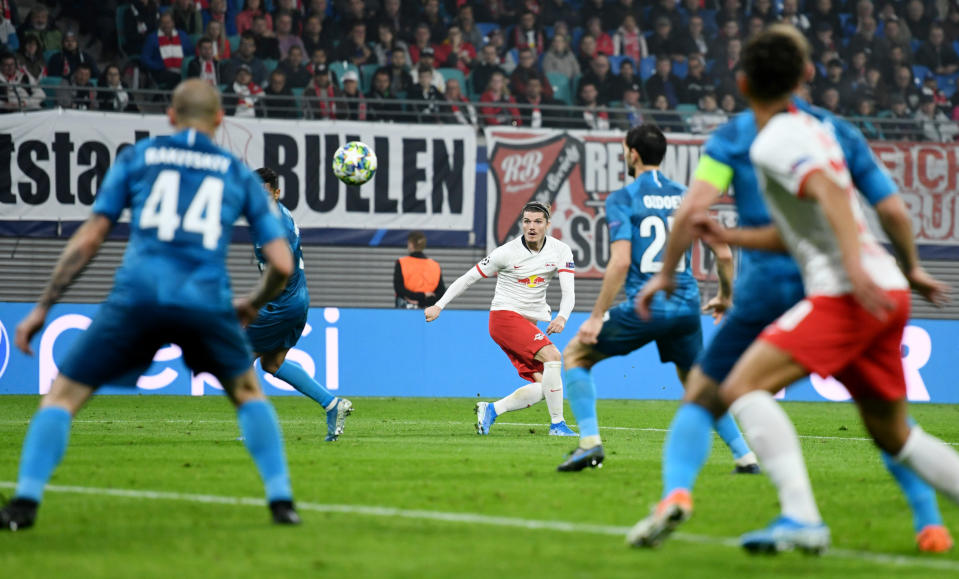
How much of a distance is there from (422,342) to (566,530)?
42.3 feet

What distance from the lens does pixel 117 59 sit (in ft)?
71.2

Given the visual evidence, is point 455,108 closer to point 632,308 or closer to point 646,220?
point 646,220

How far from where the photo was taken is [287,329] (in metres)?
11.5

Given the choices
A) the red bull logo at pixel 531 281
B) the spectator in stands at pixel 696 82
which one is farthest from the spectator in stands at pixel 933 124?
the red bull logo at pixel 531 281

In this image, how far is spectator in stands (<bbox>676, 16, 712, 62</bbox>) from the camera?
25422 millimetres

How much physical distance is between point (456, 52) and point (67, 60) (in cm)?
673

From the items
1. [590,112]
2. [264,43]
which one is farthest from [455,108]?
[264,43]

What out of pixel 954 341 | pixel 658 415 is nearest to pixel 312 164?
pixel 658 415

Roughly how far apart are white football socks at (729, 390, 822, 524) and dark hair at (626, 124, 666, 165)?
3.94 meters

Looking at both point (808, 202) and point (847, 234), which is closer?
point (847, 234)

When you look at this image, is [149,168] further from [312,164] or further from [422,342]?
[312,164]

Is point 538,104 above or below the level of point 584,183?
above

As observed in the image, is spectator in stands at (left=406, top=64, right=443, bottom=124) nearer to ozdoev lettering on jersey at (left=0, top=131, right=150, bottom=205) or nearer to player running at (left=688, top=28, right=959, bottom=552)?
ozdoev lettering on jersey at (left=0, top=131, right=150, bottom=205)

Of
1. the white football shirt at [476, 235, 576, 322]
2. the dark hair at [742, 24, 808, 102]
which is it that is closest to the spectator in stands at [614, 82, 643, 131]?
the white football shirt at [476, 235, 576, 322]
